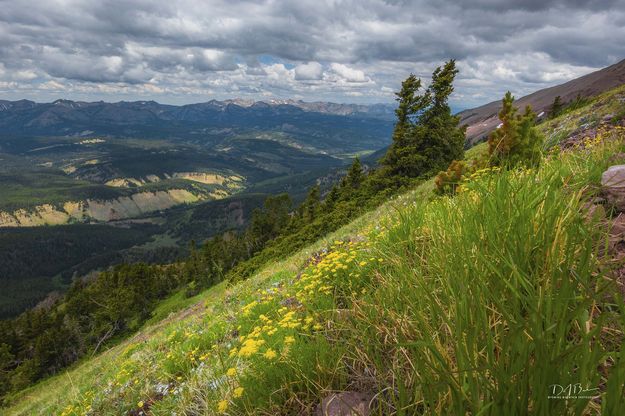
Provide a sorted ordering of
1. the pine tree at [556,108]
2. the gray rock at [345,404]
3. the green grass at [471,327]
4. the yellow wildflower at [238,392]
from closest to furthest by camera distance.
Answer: the green grass at [471,327], the gray rock at [345,404], the yellow wildflower at [238,392], the pine tree at [556,108]

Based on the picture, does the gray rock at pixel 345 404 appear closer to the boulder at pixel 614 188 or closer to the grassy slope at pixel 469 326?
the grassy slope at pixel 469 326

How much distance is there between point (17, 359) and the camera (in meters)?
82.6

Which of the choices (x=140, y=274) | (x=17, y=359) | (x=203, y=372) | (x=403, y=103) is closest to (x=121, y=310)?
(x=140, y=274)

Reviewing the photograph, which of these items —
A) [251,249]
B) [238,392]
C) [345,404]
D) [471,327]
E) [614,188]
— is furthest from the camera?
[251,249]

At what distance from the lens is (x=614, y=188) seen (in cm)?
392

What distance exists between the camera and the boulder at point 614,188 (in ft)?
12.4

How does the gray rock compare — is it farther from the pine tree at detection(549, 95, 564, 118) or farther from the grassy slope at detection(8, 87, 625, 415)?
the pine tree at detection(549, 95, 564, 118)

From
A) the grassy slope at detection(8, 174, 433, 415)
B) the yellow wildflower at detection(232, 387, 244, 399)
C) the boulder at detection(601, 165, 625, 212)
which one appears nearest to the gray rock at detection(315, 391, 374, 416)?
the yellow wildflower at detection(232, 387, 244, 399)

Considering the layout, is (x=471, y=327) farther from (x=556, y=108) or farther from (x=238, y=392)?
(x=556, y=108)

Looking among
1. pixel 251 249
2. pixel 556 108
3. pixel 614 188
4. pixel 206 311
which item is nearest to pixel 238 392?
pixel 614 188

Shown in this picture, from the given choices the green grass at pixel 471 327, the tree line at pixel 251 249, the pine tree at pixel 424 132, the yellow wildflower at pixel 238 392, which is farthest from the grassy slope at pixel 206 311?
the pine tree at pixel 424 132

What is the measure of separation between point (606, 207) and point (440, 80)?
40882 millimetres

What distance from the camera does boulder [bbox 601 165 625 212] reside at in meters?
3.78

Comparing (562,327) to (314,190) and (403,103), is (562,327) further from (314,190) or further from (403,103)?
(314,190)
